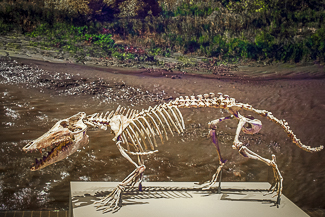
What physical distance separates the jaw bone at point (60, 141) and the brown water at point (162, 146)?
113 centimetres

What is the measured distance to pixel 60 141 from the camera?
10.4 ft

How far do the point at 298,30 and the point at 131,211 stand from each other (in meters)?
4.00

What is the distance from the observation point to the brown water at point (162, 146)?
4219 mm

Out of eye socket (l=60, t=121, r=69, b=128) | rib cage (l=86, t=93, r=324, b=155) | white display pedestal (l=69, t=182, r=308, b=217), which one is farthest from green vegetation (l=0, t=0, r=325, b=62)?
white display pedestal (l=69, t=182, r=308, b=217)

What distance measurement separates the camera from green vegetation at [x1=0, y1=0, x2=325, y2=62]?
4.57 metres

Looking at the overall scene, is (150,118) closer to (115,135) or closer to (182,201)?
(115,135)

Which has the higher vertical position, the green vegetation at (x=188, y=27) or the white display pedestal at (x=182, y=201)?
the green vegetation at (x=188, y=27)

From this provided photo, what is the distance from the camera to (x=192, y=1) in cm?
504

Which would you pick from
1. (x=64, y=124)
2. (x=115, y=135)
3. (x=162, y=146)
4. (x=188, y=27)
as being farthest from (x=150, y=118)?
(x=188, y=27)

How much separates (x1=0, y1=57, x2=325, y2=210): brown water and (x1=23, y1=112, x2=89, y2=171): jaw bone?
3.71ft

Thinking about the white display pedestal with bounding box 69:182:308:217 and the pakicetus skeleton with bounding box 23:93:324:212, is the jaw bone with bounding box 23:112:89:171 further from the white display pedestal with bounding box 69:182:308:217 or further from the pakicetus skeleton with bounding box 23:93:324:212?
the white display pedestal with bounding box 69:182:308:217

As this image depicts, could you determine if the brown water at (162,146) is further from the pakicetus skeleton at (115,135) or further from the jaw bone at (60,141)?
the jaw bone at (60,141)

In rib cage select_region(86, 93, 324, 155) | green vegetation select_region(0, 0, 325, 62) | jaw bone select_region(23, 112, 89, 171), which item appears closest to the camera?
jaw bone select_region(23, 112, 89, 171)

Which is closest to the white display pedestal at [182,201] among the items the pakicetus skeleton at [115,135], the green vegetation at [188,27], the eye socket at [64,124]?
the pakicetus skeleton at [115,135]
